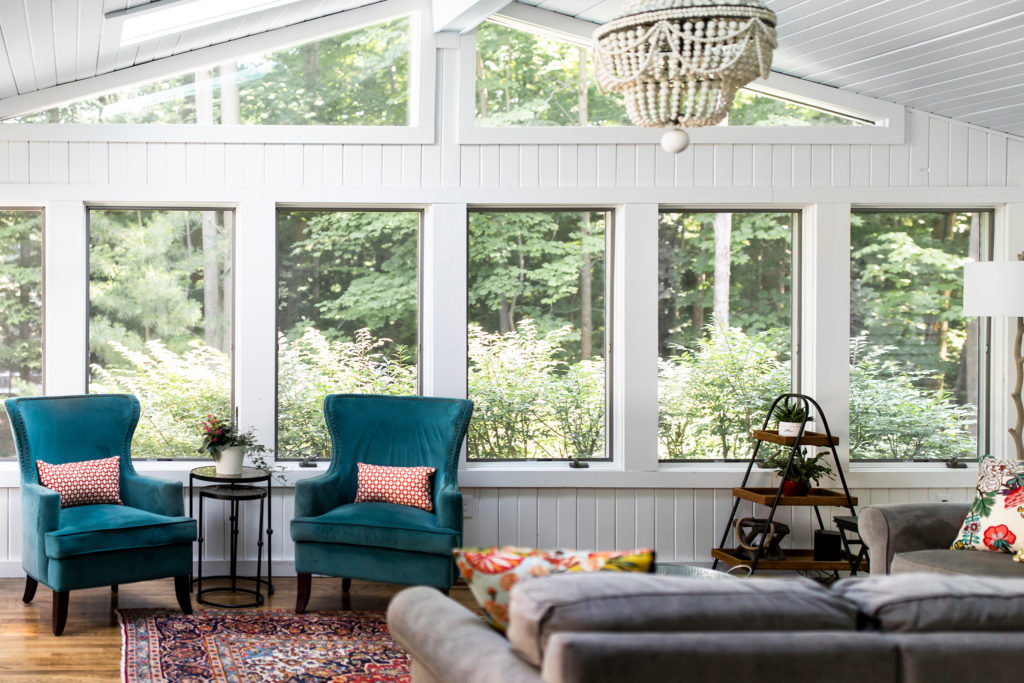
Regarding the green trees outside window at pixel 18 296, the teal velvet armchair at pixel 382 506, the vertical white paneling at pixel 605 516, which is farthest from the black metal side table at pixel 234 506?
the vertical white paneling at pixel 605 516

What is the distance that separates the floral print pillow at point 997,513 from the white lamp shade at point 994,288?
0.97 m

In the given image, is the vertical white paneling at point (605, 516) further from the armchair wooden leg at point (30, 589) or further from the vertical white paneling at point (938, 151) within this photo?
the armchair wooden leg at point (30, 589)

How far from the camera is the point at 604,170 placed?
5125 mm

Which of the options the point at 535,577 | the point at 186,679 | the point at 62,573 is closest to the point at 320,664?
the point at 186,679

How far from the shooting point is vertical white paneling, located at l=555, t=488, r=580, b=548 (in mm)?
5141

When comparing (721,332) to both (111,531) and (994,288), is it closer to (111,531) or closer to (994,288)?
(994,288)

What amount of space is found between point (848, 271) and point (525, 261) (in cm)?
177

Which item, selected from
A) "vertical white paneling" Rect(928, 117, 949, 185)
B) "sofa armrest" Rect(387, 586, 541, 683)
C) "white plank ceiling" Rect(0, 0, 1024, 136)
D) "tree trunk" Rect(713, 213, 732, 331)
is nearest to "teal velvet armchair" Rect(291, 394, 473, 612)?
"tree trunk" Rect(713, 213, 732, 331)

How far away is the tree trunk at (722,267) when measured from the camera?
209 inches

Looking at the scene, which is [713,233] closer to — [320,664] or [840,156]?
[840,156]

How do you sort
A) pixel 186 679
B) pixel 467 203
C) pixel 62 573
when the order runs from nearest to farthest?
pixel 186 679
pixel 62 573
pixel 467 203

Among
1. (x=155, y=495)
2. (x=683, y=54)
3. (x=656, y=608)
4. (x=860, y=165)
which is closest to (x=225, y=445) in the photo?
(x=155, y=495)

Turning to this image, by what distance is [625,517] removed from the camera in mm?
5160

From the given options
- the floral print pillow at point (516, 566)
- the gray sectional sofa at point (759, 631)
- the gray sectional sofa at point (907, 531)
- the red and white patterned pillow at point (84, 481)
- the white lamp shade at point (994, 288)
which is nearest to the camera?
the gray sectional sofa at point (759, 631)
